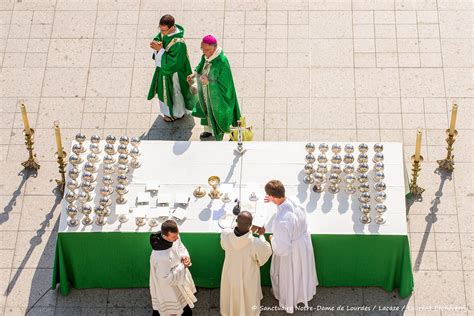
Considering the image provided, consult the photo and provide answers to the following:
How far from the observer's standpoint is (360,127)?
14.8m

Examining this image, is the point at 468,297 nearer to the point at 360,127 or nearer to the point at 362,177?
the point at 362,177

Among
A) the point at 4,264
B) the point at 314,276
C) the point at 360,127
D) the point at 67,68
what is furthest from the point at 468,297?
the point at 67,68

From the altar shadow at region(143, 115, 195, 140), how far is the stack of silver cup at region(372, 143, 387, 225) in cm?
314

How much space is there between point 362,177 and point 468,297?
194 centimetres

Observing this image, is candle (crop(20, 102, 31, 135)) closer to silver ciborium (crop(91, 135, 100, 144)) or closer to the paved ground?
the paved ground

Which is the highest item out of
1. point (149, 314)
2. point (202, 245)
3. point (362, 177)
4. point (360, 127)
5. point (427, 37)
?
point (427, 37)

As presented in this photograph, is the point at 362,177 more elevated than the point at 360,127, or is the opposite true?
the point at 360,127

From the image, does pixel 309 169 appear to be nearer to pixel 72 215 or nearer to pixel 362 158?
pixel 362 158

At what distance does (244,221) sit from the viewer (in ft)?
37.5

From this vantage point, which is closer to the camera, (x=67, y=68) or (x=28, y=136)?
(x=28, y=136)

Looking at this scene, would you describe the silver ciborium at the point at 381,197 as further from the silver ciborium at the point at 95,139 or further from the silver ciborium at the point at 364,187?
the silver ciborium at the point at 95,139

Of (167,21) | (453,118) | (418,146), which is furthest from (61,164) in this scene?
(453,118)

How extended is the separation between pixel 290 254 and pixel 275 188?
0.88 m

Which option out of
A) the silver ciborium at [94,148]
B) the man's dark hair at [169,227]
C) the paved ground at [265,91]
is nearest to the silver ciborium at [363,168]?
the paved ground at [265,91]
